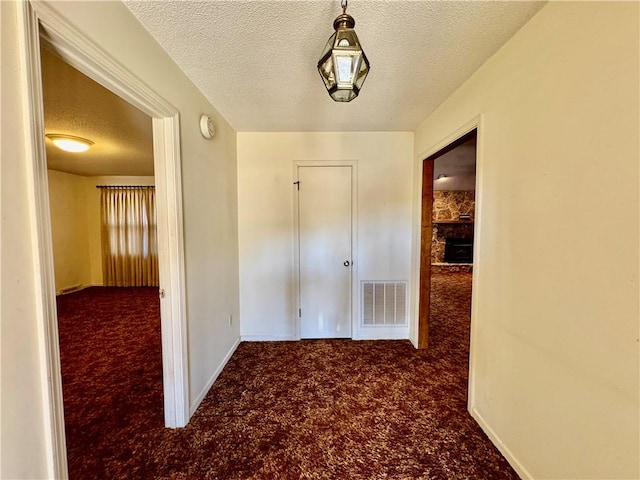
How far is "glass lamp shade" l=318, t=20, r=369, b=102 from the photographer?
3.47 feet

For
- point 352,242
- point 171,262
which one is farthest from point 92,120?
point 352,242

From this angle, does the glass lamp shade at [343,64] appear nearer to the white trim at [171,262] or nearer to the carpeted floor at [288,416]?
the white trim at [171,262]

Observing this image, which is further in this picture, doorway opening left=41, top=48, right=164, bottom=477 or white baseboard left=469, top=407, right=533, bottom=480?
doorway opening left=41, top=48, right=164, bottom=477

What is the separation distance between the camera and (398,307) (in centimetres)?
298

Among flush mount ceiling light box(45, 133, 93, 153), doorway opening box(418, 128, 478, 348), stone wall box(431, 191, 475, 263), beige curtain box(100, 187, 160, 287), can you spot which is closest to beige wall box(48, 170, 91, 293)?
beige curtain box(100, 187, 160, 287)

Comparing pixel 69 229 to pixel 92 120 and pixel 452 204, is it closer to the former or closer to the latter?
pixel 92 120

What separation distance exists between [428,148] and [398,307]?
1.73m

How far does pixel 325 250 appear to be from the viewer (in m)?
2.95

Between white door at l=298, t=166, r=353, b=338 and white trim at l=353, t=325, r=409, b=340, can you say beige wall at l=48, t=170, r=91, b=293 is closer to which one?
white door at l=298, t=166, r=353, b=338

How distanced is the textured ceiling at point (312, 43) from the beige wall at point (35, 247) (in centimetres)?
17

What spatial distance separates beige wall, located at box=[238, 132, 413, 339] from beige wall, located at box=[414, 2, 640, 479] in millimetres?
1267

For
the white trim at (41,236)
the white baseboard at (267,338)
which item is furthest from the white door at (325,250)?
the white trim at (41,236)

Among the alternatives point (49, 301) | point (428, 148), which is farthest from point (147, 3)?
point (428, 148)

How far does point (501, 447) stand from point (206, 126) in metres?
2.86
